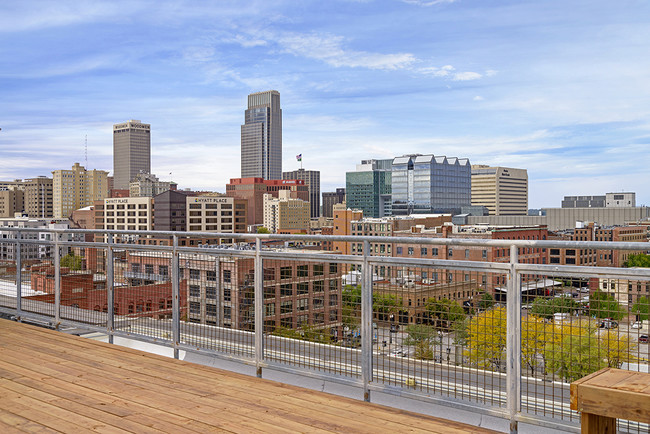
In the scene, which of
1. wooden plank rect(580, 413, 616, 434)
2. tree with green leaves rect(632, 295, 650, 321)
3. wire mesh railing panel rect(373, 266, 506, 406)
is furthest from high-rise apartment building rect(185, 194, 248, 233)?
wooden plank rect(580, 413, 616, 434)

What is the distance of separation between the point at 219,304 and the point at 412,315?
2406 millimetres

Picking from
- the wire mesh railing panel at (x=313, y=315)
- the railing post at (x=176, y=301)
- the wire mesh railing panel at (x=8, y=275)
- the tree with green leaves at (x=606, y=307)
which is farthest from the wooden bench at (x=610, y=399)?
the wire mesh railing panel at (x=8, y=275)

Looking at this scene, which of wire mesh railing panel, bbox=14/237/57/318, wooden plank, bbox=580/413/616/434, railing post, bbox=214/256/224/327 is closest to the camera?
wooden plank, bbox=580/413/616/434

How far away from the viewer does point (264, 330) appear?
18.4 ft

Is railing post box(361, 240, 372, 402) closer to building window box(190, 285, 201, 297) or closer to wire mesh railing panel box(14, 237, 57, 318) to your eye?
building window box(190, 285, 201, 297)

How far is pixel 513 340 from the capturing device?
4.02 metres

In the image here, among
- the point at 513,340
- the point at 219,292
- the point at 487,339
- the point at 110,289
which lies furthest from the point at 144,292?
the point at 513,340

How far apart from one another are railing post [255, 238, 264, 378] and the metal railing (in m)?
0.01

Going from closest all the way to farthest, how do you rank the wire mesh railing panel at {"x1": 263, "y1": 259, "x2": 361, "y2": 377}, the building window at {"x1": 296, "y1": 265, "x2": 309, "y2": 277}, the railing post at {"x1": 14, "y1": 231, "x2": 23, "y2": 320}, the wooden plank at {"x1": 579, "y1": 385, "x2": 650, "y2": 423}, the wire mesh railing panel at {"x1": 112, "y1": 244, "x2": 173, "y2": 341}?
the wooden plank at {"x1": 579, "y1": 385, "x2": 650, "y2": 423} < the wire mesh railing panel at {"x1": 263, "y1": 259, "x2": 361, "y2": 377} < the building window at {"x1": 296, "y1": 265, "x2": 309, "y2": 277} < the wire mesh railing panel at {"x1": 112, "y1": 244, "x2": 173, "y2": 341} < the railing post at {"x1": 14, "y1": 231, "x2": 23, "y2": 320}

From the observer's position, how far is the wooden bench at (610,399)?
2533mm

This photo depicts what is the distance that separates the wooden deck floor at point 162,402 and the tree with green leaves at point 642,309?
49.1 inches

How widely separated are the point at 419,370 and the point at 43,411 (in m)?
2.77

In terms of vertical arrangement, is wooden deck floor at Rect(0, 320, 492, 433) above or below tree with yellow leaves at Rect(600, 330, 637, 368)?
below

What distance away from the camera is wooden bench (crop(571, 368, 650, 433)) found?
2.53 meters
